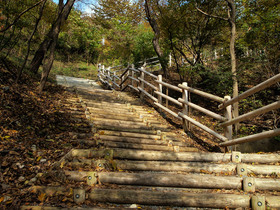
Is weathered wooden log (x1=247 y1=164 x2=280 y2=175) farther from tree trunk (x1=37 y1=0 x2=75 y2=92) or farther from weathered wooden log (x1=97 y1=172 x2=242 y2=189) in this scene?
tree trunk (x1=37 y1=0 x2=75 y2=92)

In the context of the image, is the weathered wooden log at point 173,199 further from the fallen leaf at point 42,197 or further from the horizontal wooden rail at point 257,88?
the horizontal wooden rail at point 257,88

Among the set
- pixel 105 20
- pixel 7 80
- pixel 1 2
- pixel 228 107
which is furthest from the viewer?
pixel 105 20

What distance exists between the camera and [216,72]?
867cm

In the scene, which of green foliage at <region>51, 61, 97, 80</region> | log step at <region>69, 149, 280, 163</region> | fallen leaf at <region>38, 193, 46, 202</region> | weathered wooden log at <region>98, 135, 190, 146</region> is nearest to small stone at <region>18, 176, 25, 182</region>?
fallen leaf at <region>38, 193, 46, 202</region>

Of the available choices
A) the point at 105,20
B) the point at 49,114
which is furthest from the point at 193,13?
the point at 105,20

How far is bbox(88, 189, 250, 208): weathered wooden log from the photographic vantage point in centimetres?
256

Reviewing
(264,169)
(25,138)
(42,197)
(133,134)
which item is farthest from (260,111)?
(25,138)

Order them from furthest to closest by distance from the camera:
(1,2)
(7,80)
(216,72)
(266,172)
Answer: (216,72)
(1,2)
(7,80)
(266,172)

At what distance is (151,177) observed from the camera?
2951 mm

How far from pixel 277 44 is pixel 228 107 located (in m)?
5.30

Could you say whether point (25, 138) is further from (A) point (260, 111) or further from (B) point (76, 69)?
(B) point (76, 69)

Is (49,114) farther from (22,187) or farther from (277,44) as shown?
(277,44)

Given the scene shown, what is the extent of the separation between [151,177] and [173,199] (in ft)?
1.48

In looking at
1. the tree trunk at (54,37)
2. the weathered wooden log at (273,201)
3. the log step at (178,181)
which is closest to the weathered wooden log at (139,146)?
the log step at (178,181)
